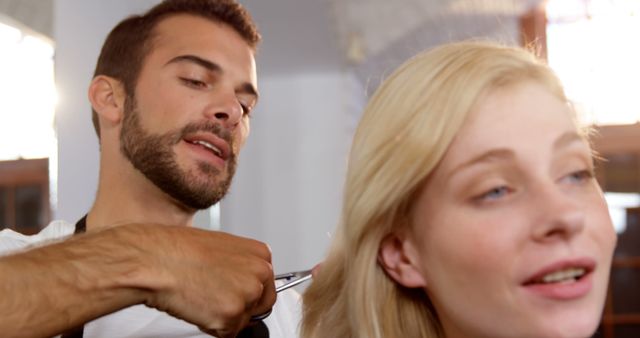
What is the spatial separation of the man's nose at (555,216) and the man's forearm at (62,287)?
1.47 ft

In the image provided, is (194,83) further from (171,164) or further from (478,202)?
(478,202)

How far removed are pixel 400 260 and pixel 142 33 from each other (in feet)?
3.17

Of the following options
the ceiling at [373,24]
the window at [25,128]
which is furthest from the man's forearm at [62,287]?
the ceiling at [373,24]

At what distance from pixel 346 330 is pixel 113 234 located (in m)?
0.37

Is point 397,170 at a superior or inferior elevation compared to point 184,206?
superior

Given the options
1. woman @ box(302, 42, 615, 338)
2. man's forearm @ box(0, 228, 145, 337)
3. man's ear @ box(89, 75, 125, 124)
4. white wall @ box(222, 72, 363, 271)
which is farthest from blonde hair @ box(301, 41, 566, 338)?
white wall @ box(222, 72, 363, 271)

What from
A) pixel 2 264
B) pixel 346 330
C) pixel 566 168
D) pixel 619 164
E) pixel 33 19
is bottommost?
pixel 619 164

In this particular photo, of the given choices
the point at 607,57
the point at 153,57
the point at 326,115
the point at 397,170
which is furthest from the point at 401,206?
the point at 326,115

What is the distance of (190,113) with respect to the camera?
150 cm

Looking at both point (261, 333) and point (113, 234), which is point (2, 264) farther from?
point (261, 333)

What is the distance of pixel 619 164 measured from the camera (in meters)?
3.92

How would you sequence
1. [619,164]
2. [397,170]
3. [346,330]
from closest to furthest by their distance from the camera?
[397,170] < [346,330] < [619,164]

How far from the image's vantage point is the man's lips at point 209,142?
150cm

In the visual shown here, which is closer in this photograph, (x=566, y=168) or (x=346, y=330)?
(x=566, y=168)
